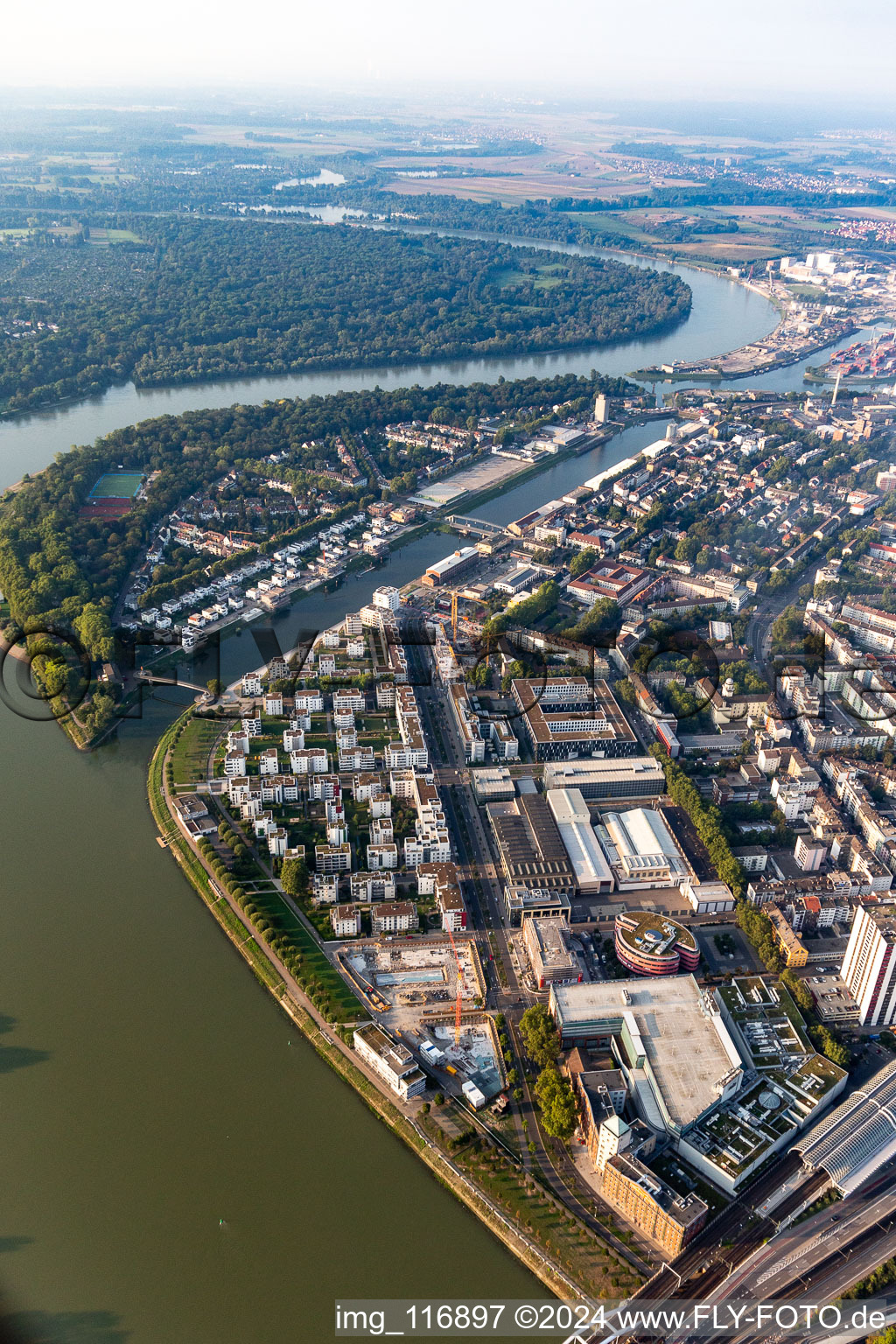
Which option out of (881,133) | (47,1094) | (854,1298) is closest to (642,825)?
(854,1298)

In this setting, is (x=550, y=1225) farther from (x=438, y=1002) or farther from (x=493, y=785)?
(x=493, y=785)

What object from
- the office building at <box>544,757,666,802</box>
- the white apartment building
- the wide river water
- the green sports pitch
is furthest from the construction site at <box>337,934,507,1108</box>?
the green sports pitch

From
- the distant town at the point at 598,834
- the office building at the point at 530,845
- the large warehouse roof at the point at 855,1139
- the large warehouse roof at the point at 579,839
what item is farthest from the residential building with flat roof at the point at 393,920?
the large warehouse roof at the point at 855,1139

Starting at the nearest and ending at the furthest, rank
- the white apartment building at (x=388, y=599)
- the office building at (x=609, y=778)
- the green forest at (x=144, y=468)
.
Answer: the office building at (x=609, y=778), the green forest at (x=144, y=468), the white apartment building at (x=388, y=599)

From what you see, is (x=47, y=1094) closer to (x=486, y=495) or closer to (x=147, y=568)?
(x=147, y=568)

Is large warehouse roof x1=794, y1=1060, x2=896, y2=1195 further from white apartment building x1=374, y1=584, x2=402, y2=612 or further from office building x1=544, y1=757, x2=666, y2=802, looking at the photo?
white apartment building x1=374, y1=584, x2=402, y2=612

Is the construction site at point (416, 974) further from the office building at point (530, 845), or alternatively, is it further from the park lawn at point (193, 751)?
the park lawn at point (193, 751)
